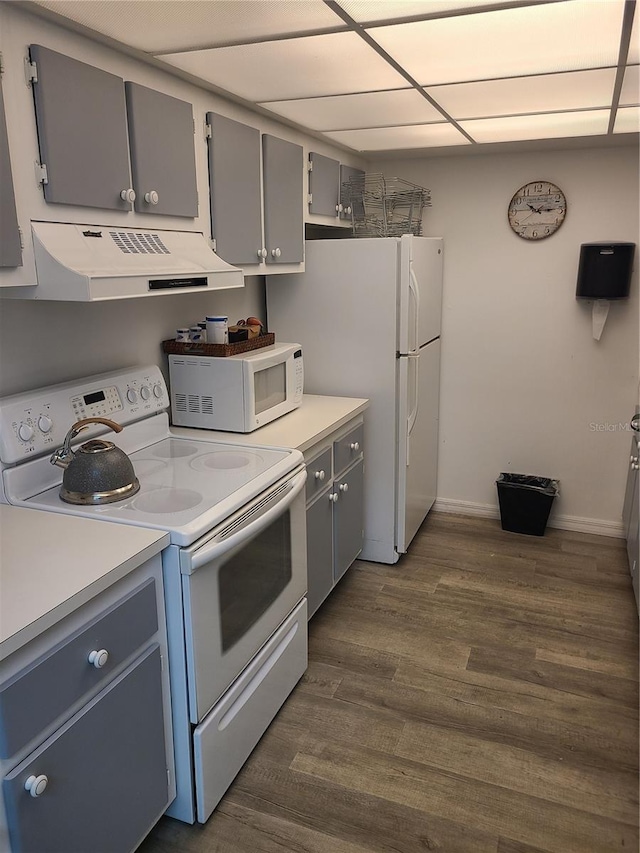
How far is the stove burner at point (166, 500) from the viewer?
182cm

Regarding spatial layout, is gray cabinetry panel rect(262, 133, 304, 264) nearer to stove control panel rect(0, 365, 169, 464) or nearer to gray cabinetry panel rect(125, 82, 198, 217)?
gray cabinetry panel rect(125, 82, 198, 217)

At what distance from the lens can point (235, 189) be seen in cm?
246

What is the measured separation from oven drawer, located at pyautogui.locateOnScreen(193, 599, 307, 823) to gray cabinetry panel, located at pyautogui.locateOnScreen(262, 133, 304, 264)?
4.94 feet

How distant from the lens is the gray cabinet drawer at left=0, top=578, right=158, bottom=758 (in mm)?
1239

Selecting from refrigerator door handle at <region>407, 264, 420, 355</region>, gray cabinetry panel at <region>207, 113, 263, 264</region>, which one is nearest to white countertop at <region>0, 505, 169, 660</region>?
gray cabinetry panel at <region>207, 113, 263, 264</region>

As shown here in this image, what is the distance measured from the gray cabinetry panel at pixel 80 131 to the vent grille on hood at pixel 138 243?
0.26ft

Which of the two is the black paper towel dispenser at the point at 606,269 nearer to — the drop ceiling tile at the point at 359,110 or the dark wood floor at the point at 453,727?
the drop ceiling tile at the point at 359,110

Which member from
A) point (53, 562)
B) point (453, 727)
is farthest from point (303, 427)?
point (53, 562)

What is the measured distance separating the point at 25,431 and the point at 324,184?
2.02 metres

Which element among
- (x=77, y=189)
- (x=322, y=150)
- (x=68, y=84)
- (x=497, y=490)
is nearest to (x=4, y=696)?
(x=77, y=189)

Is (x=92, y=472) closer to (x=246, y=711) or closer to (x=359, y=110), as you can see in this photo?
(x=246, y=711)

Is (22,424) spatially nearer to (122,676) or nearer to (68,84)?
(122,676)

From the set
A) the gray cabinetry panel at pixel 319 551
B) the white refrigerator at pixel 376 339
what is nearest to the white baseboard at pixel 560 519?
the white refrigerator at pixel 376 339

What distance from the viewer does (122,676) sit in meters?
1.55
